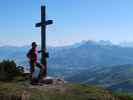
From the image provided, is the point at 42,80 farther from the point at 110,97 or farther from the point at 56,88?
the point at 110,97

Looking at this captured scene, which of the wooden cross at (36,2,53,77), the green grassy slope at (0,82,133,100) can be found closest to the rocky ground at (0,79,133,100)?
the green grassy slope at (0,82,133,100)

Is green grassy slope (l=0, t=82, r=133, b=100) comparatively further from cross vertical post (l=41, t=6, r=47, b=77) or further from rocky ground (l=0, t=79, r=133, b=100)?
cross vertical post (l=41, t=6, r=47, b=77)

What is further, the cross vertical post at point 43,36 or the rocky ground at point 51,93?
the cross vertical post at point 43,36

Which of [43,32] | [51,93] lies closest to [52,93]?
[51,93]

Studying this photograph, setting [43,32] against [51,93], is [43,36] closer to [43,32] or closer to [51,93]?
[43,32]

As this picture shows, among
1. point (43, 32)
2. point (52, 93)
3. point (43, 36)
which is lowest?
point (52, 93)

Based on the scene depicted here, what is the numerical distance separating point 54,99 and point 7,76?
7.51 metres

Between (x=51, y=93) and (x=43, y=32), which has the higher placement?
(x=43, y=32)

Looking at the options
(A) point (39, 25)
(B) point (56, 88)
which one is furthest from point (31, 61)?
(A) point (39, 25)

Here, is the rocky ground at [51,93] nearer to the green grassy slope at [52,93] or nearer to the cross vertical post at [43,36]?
the green grassy slope at [52,93]

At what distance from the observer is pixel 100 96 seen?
1817cm

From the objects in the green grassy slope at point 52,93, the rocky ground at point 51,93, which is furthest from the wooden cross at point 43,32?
the green grassy slope at point 52,93

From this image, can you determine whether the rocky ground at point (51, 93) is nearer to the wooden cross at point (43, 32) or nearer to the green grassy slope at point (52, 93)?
the green grassy slope at point (52, 93)

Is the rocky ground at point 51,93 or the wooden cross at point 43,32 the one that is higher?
the wooden cross at point 43,32
